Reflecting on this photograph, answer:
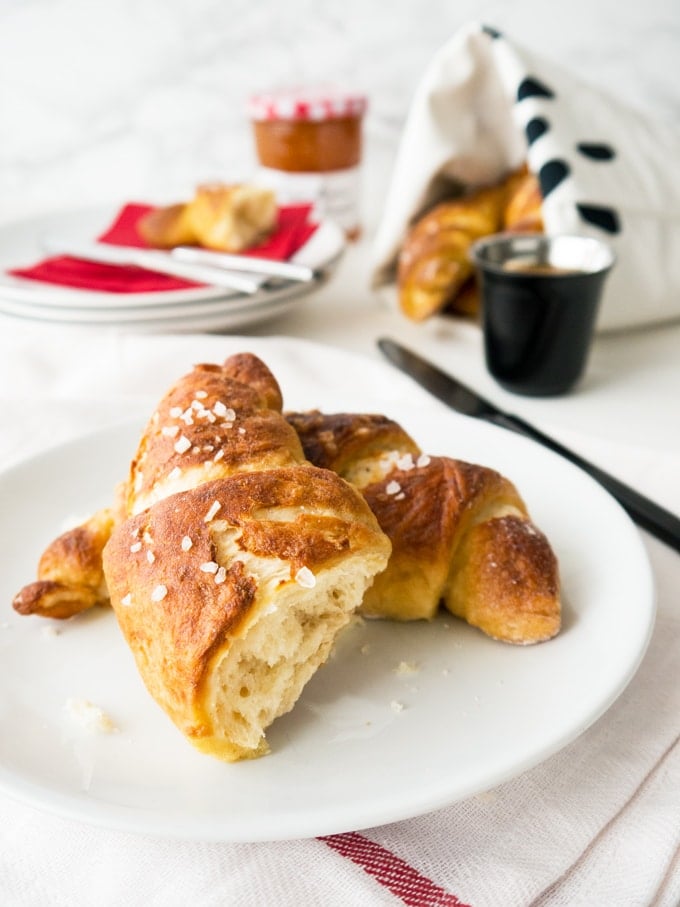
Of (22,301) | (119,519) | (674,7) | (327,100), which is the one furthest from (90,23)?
(119,519)

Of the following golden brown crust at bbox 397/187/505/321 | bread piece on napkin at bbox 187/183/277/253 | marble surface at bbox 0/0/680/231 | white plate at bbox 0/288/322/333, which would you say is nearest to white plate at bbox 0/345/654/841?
white plate at bbox 0/288/322/333

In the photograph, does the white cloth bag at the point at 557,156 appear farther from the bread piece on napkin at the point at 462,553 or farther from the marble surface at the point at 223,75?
the bread piece on napkin at the point at 462,553

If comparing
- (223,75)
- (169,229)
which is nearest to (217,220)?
(169,229)

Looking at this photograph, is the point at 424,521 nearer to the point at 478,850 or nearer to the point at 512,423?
the point at 478,850

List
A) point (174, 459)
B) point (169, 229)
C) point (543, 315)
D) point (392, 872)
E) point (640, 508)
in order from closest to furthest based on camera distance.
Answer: point (392, 872) < point (174, 459) < point (640, 508) < point (543, 315) < point (169, 229)

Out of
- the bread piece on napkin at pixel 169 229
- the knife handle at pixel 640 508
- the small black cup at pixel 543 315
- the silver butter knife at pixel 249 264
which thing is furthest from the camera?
the bread piece on napkin at pixel 169 229

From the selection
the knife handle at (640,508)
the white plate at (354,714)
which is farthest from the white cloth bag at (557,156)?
the white plate at (354,714)

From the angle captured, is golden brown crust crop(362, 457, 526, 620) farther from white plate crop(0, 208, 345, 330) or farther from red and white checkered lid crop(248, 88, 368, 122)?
red and white checkered lid crop(248, 88, 368, 122)
